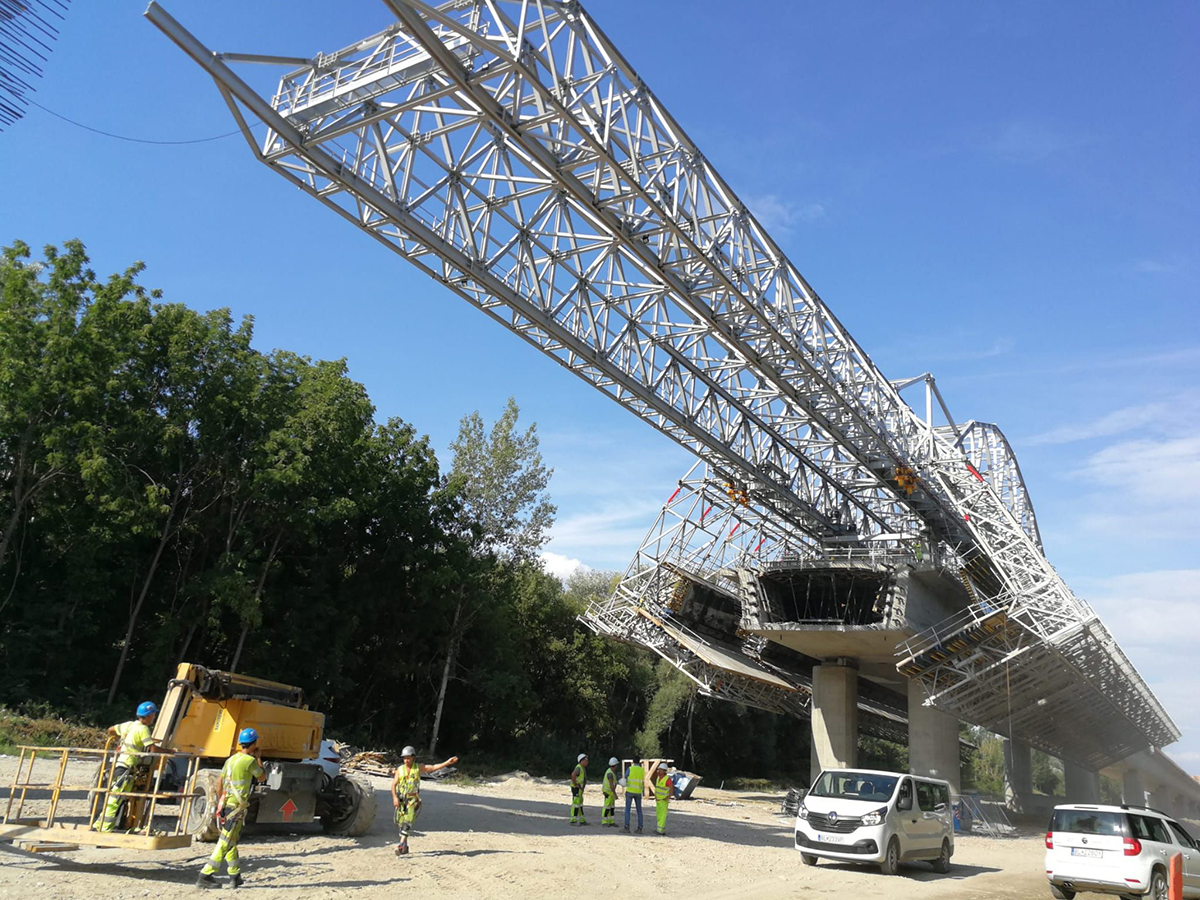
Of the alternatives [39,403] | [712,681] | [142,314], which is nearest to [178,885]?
[39,403]

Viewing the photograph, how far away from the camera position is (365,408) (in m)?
31.2

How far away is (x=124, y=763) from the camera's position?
10062 mm

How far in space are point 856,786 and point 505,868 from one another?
686 cm

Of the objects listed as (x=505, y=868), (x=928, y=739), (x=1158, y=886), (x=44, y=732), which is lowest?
(x=505, y=868)

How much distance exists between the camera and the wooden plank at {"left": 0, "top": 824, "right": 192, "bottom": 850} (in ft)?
30.6

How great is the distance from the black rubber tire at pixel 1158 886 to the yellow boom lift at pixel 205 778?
37.0ft

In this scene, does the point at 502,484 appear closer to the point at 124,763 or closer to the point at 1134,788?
the point at 124,763

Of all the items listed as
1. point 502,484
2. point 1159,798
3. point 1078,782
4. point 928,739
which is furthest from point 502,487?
point 1159,798

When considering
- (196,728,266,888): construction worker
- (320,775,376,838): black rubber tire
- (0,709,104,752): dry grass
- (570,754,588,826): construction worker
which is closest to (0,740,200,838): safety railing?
(196,728,266,888): construction worker

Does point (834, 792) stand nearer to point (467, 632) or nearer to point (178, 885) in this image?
point (178, 885)

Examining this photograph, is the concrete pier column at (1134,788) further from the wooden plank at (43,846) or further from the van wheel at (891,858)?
the wooden plank at (43,846)

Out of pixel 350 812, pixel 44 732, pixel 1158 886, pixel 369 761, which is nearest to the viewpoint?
pixel 1158 886

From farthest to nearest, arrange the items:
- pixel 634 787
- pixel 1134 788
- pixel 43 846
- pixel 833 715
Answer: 1. pixel 1134 788
2. pixel 833 715
3. pixel 634 787
4. pixel 43 846

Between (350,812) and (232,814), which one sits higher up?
(232,814)
